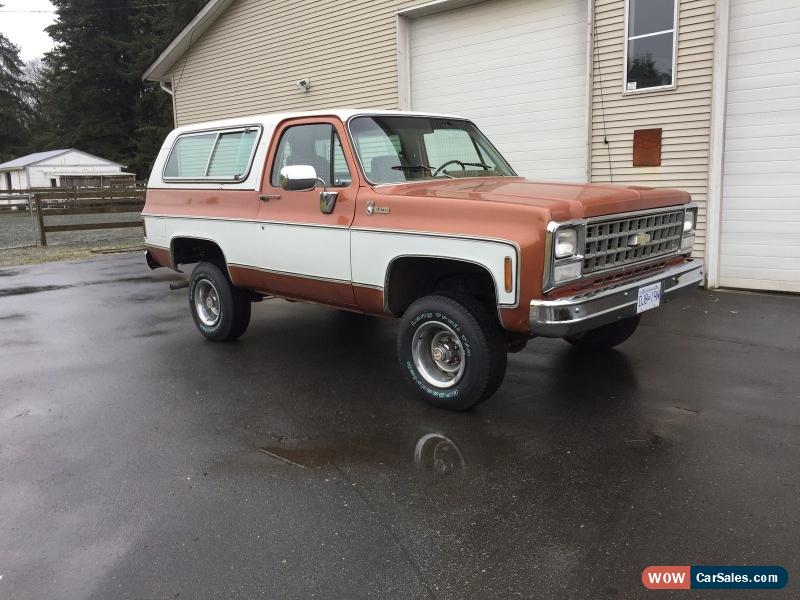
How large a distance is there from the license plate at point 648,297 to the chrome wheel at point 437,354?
1.21 metres

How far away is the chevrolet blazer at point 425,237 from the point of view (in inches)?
155

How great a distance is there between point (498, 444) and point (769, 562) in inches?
62.1

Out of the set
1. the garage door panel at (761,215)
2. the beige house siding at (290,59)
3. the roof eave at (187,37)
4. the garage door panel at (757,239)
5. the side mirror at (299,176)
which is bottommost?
the garage door panel at (757,239)

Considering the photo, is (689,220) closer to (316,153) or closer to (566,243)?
(566,243)

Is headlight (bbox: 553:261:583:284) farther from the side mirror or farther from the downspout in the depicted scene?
the downspout

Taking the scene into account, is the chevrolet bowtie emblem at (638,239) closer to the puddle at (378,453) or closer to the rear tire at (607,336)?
the rear tire at (607,336)

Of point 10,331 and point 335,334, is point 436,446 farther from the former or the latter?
point 10,331

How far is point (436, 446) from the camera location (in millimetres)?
3992

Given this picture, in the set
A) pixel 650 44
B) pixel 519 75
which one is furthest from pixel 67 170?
pixel 650 44

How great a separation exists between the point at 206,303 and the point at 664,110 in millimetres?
6245

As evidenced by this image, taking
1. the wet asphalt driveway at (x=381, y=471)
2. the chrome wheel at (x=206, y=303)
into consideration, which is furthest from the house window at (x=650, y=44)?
the chrome wheel at (x=206, y=303)

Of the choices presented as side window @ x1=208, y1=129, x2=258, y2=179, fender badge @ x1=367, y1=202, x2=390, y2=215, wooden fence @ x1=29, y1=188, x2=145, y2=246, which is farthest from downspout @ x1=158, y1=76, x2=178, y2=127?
fender badge @ x1=367, y1=202, x2=390, y2=215

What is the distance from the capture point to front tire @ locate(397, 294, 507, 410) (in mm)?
4219

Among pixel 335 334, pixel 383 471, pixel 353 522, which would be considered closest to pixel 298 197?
pixel 335 334
